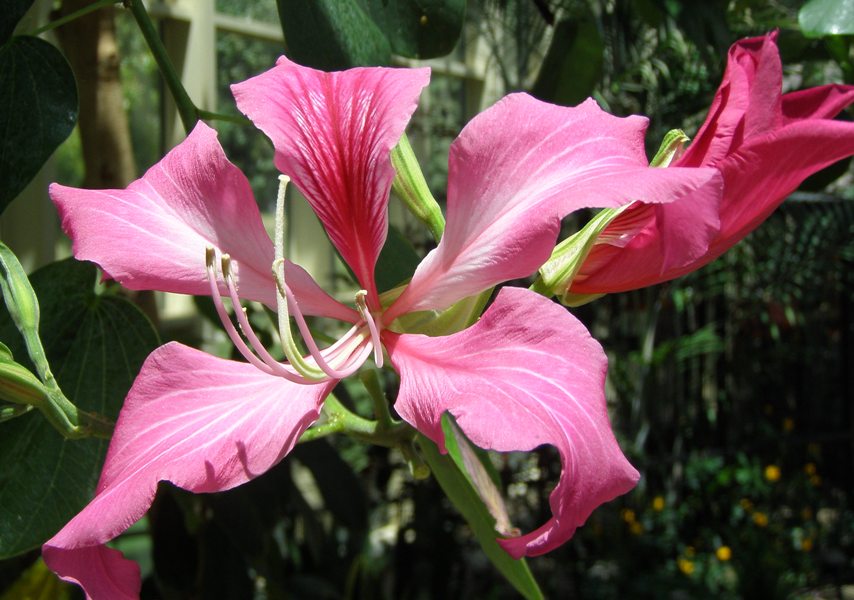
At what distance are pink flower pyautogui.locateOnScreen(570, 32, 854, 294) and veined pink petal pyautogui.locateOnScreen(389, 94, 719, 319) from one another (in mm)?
31

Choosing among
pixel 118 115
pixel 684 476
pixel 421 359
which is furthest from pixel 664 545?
pixel 421 359

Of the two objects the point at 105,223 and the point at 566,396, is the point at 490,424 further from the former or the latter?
the point at 105,223

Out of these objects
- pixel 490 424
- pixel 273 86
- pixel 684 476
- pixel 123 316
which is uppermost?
pixel 273 86

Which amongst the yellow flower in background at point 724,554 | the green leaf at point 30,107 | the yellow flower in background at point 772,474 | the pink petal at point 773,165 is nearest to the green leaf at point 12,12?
the green leaf at point 30,107

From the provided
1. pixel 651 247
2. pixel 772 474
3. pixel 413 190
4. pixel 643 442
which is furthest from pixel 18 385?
pixel 772 474

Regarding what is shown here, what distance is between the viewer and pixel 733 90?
53 cm

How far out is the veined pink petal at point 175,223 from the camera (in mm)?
552

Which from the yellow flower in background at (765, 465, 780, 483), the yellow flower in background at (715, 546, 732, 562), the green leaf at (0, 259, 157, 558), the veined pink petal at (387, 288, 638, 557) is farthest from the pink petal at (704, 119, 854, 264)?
the yellow flower in background at (765, 465, 780, 483)

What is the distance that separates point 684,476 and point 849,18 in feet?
11.0

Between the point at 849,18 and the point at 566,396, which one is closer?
the point at 566,396

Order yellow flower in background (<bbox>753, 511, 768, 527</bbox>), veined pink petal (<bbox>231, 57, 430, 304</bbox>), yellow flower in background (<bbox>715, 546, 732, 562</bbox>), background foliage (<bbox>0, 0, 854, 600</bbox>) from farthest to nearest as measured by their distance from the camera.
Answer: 1. yellow flower in background (<bbox>753, 511, 768, 527</bbox>)
2. yellow flower in background (<bbox>715, 546, 732, 562</bbox>)
3. background foliage (<bbox>0, 0, 854, 600</bbox>)
4. veined pink petal (<bbox>231, 57, 430, 304</bbox>)

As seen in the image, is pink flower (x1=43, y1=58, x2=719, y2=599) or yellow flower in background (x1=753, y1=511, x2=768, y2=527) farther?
yellow flower in background (x1=753, y1=511, x2=768, y2=527)

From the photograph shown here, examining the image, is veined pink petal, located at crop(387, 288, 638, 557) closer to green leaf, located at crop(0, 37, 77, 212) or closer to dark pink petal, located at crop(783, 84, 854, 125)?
dark pink petal, located at crop(783, 84, 854, 125)

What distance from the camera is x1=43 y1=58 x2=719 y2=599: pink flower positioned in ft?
1.49
